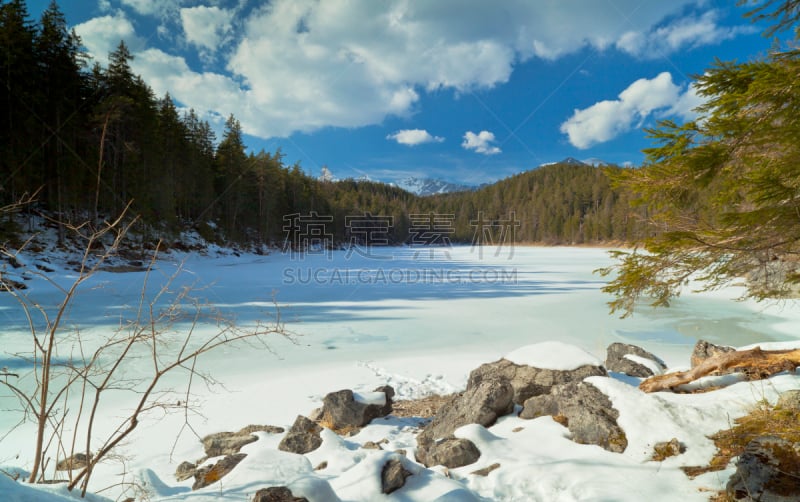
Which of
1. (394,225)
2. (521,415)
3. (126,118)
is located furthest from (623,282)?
(394,225)

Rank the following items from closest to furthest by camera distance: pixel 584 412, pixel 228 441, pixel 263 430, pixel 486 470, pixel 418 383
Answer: pixel 486 470
pixel 584 412
pixel 228 441
pixel 263 430
pixel 418 383

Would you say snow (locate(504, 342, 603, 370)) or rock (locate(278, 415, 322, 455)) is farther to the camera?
snow (locate(504, 342, 603, 370))

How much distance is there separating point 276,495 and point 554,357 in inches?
195

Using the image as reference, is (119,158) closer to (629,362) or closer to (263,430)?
(263,430)

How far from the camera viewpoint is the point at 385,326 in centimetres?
1154

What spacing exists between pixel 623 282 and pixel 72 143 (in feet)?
102

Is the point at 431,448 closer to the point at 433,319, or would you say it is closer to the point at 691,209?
the point at 691,209

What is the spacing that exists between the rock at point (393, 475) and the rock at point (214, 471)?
1646 millimetres

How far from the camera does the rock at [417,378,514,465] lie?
468 centimetres

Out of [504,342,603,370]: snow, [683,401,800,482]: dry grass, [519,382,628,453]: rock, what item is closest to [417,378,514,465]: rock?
[519,382,628,453]: rock

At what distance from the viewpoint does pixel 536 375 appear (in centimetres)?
581

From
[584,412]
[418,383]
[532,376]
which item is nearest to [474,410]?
[584,412]

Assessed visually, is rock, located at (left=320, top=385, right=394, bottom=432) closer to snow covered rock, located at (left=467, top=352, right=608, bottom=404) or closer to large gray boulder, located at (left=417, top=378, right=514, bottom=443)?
large gray boulder, located at (left=417, top=378, right=514, bottom=443)

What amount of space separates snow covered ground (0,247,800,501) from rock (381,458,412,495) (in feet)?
0.19
